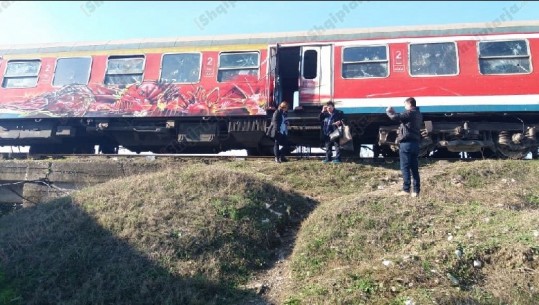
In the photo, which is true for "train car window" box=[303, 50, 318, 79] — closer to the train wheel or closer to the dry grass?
the dry grass

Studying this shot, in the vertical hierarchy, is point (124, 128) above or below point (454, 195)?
above

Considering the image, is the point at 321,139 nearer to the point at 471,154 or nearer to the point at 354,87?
the point at 354,87

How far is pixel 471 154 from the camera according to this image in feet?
35.4

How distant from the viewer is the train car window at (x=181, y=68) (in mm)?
11344

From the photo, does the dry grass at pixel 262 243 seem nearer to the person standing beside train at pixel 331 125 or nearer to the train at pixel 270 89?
the person standing beside train at pixel 331 125

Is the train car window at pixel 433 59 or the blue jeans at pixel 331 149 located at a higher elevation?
the train car window at pixel 433 59

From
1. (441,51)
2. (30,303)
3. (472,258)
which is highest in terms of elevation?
(441,51)

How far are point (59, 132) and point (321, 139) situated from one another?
22.2 feet

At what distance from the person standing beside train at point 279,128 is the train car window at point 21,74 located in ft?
22.2

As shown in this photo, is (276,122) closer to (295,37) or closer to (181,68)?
(295,37)

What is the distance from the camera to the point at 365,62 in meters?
10.6

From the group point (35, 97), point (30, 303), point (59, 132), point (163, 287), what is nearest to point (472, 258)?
point (163, 287)

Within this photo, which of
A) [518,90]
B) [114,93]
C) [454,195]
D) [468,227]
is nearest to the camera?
[468,227]

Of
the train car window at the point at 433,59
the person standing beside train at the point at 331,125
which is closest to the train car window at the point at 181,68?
the person standing beside train at the point at 331,125
